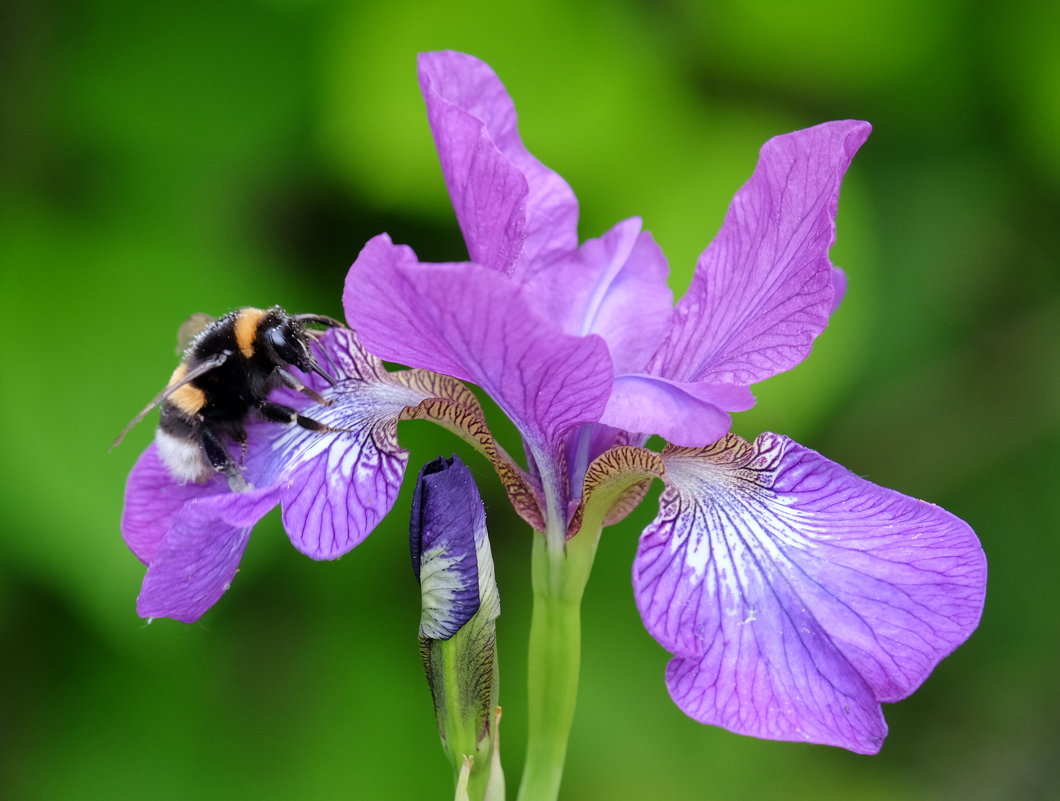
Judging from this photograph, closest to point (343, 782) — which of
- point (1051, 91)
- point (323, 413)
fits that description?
point (323, 413)

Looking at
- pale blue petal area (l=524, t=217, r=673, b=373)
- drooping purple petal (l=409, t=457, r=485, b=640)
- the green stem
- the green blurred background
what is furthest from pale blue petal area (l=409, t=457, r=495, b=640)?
the green blurred background

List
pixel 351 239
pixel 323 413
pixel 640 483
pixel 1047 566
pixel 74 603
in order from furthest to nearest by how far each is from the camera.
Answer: pixel 1047 566, pixel 351 239, pixel 74 603, pixel 323 413, pixel 640 483

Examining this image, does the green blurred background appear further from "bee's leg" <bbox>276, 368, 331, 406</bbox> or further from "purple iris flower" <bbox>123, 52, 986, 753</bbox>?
"purple iris flower" <bbox>123, 52, 986, 753</bbox>

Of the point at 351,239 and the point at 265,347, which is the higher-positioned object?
the point at 265,347

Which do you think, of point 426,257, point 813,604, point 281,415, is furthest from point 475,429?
point 426,257

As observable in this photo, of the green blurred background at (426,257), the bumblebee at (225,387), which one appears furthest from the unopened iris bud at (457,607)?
the green blurred background at (426,257)

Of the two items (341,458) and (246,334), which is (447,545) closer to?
(341,458)

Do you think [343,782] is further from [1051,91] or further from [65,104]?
[1051,91]
